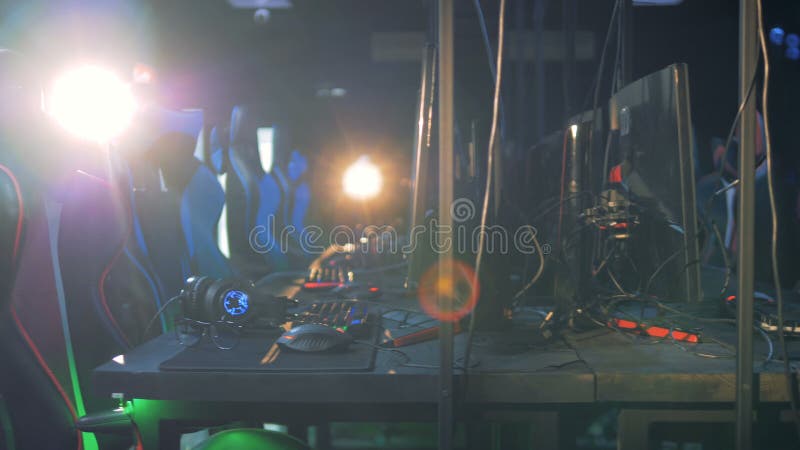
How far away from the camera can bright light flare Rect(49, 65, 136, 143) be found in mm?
1781

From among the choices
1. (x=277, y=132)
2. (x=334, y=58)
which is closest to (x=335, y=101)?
(x=334, y=58)

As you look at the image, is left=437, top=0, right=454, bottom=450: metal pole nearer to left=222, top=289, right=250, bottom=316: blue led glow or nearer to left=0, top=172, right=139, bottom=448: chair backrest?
left=222, top=289, right=250, bottom=316: blue led glow

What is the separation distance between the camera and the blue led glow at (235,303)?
1.13 meters

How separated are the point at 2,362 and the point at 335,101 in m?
8.24

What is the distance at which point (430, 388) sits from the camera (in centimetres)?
88

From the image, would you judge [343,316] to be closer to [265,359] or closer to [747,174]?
[265,359]

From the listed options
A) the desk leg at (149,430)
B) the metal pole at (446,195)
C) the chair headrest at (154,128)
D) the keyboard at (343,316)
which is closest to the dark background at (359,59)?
the chair headrest at (154,128)

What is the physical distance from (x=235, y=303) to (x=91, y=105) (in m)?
1.24

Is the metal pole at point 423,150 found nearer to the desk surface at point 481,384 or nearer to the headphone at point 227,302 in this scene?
the headphone at point 227,302

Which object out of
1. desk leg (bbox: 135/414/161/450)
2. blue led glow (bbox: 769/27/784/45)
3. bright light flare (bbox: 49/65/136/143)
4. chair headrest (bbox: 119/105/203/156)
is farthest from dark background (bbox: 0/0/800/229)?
desk leg (bbox: 135/414/161/450)

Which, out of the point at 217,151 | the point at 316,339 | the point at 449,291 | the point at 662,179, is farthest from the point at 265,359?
the point at 217,151

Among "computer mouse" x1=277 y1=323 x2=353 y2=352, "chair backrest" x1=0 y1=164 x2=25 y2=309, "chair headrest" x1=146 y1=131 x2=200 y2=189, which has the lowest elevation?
"computer mouse" x1=277 y1=323 x2=353 y2=352

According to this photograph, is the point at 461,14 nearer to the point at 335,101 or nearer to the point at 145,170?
the point at 145,170

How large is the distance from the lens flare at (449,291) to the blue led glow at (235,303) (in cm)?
43
